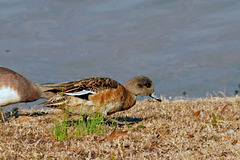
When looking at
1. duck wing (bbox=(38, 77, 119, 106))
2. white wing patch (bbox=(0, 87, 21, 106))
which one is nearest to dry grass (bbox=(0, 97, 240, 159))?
duck wing (bbox=(38, 77, 119, 106))

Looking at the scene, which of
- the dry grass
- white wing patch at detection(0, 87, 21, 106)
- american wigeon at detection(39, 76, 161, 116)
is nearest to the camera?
the dry grass

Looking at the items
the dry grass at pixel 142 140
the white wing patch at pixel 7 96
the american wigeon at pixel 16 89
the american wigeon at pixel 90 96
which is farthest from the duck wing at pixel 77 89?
the white wing patch at pixel 7 96

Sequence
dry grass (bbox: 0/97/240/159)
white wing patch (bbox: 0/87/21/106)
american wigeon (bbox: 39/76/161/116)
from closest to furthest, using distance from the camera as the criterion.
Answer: dry grass (bbox: 0/97/240/159) < american wigeon (bbox: 39/76/161/116) < white wing patch (bbox: 0/87/21/106)

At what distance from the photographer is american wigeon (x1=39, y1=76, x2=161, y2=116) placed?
17.4ft

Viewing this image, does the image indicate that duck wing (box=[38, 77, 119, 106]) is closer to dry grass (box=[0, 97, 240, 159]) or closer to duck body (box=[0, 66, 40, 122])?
dry grass (box=[0, 97, 240, 159])

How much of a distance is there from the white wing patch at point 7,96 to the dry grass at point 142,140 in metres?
0.38

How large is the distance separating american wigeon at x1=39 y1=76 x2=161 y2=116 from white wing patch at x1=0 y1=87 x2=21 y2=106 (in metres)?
0.71

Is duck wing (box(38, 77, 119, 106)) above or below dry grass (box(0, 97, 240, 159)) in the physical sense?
above

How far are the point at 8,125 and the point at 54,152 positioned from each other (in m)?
1.74

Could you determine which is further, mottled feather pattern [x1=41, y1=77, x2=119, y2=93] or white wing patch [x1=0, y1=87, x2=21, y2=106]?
white wing patch [x1=0, y1=87, x2=21, y2=106]

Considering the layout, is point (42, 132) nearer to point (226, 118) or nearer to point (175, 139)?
point (175, 139)

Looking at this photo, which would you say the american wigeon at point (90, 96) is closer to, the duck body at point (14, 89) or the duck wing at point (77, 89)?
the duck wing at point (77, 89)

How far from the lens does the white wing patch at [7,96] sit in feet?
19.2

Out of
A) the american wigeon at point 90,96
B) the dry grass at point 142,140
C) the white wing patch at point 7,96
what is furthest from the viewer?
the white wing patch at point 7,96
